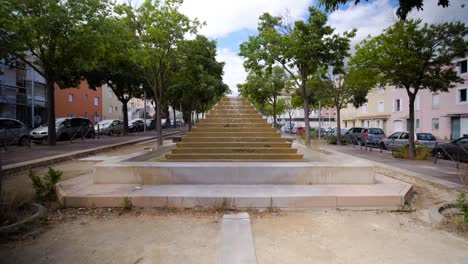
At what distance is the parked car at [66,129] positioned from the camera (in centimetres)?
1786

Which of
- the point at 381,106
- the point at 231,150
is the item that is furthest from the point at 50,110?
the point at 381,106

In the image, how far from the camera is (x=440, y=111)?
100 ft

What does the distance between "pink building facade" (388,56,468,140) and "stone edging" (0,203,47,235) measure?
107 feet

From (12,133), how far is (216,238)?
53.1 ft

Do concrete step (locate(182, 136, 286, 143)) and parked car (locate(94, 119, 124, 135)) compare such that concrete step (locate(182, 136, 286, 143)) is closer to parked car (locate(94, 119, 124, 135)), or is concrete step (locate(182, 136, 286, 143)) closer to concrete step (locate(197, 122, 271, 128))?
concrete step (locate(197, 122, 271, 128))

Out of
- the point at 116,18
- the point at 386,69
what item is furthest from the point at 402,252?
the point at 116,18

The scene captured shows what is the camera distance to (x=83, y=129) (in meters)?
20.9

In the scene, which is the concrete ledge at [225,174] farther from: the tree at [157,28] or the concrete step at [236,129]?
the tree at [157,28]

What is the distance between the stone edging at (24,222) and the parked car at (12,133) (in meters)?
12.0

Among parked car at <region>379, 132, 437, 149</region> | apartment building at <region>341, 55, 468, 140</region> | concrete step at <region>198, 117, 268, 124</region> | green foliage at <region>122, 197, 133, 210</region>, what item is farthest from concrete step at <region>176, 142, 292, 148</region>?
apartment building at <region>341, 55, 468, 140</region>

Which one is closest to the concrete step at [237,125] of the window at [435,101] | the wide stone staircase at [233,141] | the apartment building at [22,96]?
the wide stone staircase at [233,141]

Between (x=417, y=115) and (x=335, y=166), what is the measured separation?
3447 centimetres

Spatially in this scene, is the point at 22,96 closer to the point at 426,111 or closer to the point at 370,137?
the point at 370,137

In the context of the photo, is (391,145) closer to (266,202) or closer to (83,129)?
(266,202)
